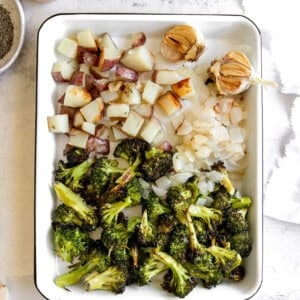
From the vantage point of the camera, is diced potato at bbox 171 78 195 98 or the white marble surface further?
the white marble surface

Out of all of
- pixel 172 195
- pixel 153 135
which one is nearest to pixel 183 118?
pixel 153 135

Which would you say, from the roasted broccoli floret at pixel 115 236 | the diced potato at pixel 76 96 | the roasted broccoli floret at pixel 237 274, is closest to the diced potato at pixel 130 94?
the diced potato at pixel 76 96

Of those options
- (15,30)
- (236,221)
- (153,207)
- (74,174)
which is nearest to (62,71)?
(15,30)

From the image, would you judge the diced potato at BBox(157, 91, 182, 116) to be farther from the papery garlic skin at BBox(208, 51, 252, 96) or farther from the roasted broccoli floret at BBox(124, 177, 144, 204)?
the roasted broccoli floret at BBox(124, 177, 144, 204)

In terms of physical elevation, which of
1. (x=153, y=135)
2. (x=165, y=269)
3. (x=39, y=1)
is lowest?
(x=165, y=269)

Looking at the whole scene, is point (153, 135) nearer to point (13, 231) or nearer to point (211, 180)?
point (211, 180)

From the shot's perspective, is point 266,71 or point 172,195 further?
point 266,71

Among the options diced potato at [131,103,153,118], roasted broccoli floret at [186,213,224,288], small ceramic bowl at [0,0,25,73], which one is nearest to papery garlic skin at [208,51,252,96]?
diced potato at [131,103,153,118]
